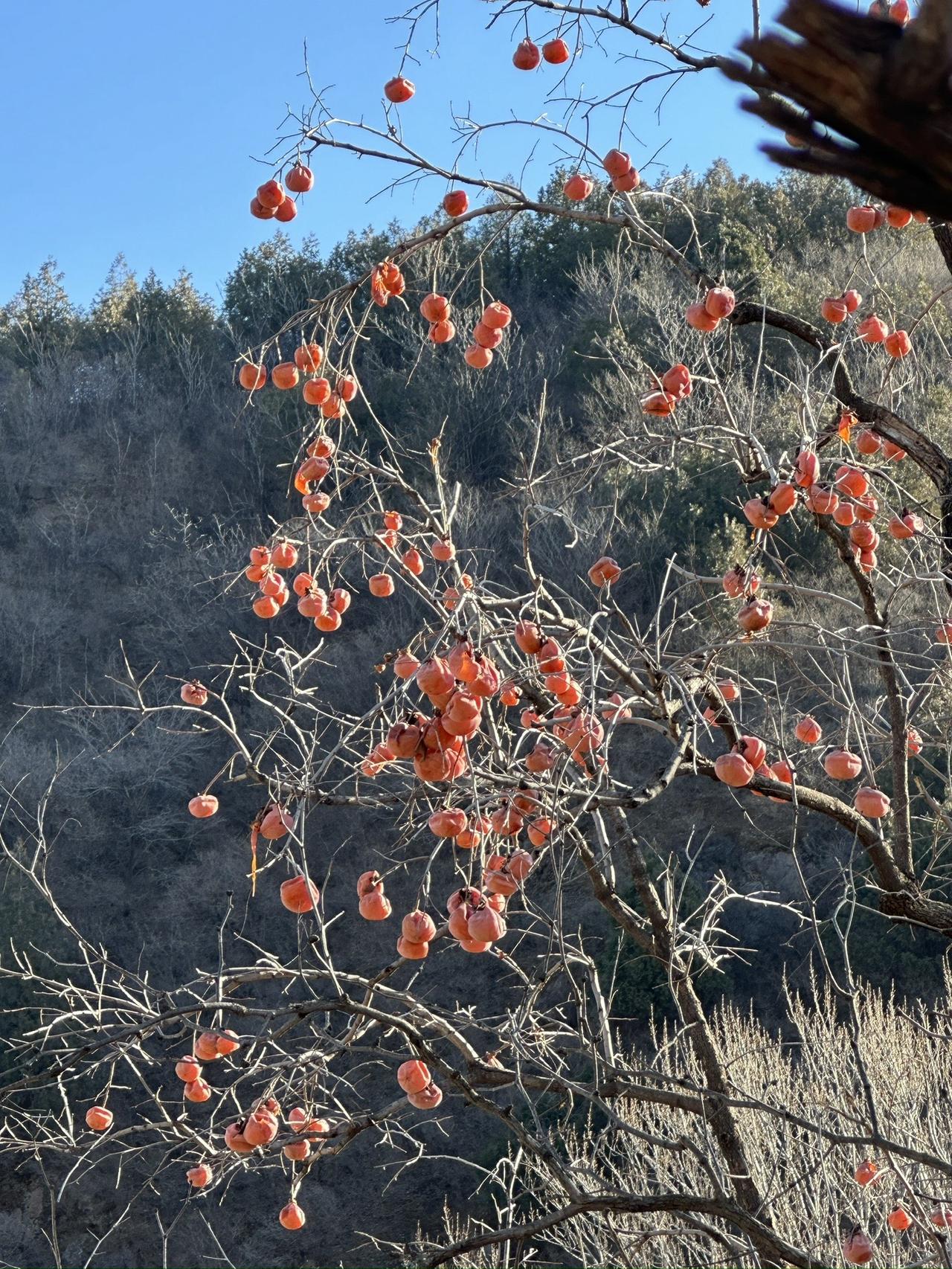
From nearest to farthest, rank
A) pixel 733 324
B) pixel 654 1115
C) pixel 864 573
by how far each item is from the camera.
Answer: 1. pixel 733 324
2. pixel 864 573
3. pixel 654 1115

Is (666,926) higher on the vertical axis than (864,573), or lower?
lower

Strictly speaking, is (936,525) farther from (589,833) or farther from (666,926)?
(589,833)

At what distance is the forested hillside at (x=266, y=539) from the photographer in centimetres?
945

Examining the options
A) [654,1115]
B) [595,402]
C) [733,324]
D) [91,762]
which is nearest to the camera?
[733,324]

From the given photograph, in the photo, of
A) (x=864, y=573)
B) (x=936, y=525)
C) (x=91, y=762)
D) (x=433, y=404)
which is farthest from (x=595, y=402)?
(x=864, y=573)

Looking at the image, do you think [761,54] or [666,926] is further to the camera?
[666,926]

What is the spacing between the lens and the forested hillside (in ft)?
31.0

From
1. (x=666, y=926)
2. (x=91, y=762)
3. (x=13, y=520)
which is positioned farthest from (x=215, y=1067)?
(x=13, y=520)

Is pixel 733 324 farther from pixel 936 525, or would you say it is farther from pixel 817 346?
pixel 936 525

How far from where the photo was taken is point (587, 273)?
17453 millimetres

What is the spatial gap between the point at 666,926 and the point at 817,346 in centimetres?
158

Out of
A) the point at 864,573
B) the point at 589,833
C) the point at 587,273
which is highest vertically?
the point at 587,273

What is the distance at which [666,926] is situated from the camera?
3.13 metres

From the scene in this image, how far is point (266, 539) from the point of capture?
25.1ft
